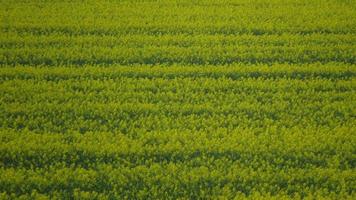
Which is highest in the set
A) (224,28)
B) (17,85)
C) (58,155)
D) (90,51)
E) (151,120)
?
(224,28)

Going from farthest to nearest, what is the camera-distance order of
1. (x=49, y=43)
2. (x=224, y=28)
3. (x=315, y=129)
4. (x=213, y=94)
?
(x=224, y=28), (x=49, y=43), (x=213, y=94), (x=315, y=129)

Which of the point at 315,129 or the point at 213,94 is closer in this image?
the point at 315,129

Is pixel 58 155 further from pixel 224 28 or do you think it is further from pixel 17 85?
pixel 224 28

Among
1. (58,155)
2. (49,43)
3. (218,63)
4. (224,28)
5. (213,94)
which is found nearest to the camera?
(58,155)

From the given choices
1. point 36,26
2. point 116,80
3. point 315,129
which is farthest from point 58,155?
point 36,26

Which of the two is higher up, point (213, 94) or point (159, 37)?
point (159, 37)

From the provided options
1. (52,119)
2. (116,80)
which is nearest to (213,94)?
(116,80)

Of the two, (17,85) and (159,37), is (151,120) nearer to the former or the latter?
(17,85)
